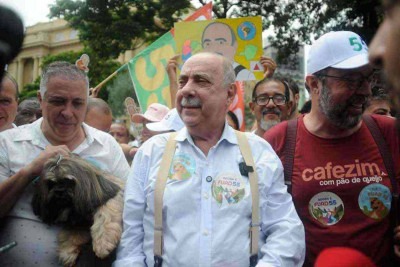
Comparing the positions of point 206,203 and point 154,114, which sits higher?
point 154,114

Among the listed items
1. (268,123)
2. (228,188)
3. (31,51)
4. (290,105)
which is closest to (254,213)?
(228,188)

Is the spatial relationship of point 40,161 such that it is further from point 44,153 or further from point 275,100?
point 275,100

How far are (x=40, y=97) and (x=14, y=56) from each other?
2.53 meters

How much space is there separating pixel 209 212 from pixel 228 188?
0.16 metres

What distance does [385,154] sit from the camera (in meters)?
2.86

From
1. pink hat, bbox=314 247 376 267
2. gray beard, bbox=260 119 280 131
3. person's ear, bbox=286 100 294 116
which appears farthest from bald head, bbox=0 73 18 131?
pink hat, bbox=314 247 376 267

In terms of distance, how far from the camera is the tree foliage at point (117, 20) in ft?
57.2

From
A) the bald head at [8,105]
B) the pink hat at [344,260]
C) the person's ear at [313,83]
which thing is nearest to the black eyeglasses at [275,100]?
the person's ear at [313,83]

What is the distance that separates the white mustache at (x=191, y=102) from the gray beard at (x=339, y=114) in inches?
29.0

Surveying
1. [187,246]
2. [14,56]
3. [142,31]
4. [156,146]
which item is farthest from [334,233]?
[142,31]

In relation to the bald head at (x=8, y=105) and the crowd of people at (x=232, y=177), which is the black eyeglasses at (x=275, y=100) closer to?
the crowd of people at (x=232, y=177)

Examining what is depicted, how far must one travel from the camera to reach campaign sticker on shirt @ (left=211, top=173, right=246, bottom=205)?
8.55ft

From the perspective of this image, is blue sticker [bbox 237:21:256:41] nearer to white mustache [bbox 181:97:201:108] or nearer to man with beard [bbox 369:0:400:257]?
white mustache [bbox 181:97:201:108]

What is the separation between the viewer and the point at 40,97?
3.36 m
